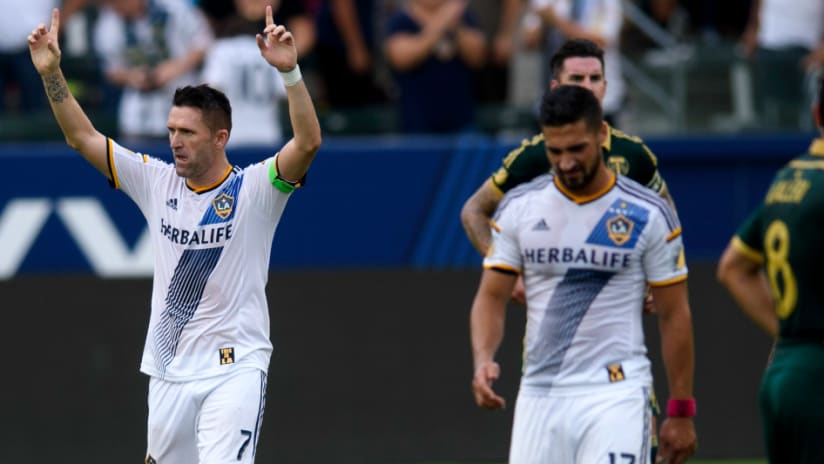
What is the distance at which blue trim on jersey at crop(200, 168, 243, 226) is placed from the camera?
24.8ft

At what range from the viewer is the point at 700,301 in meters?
11.9

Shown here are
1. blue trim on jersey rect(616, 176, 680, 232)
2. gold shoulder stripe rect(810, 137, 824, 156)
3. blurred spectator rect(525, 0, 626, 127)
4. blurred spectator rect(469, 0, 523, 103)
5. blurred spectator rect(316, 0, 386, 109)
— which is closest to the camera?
gold shoulder stripe rect(810, 137, 824, 156)

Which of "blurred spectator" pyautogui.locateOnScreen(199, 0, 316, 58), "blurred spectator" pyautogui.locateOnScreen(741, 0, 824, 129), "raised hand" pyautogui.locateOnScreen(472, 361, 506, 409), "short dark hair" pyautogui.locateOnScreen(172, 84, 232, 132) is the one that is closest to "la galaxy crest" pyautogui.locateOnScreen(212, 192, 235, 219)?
"short dark hair" pyautogui.locateOnScreen(172, 84, 232, 132)

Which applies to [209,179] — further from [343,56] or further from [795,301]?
[343,56]

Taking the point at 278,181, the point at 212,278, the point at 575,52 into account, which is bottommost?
the point at 212,278

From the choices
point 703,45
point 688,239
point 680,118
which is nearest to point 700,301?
point 688,239

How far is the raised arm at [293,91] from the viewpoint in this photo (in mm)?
7305

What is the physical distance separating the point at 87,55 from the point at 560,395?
7.32 m

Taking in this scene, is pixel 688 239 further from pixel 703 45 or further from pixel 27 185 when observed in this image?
pixel 27 185

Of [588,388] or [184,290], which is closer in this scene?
[588,388]

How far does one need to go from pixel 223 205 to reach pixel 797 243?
292 cm

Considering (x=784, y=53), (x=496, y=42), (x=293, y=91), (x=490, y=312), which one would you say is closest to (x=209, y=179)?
(x=293, y=91)

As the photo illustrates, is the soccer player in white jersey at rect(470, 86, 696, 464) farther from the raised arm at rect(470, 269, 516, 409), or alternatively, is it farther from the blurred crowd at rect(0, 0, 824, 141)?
the blurred crowd at rect(0, 0, 824, 141)

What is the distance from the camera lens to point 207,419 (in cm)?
735
